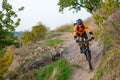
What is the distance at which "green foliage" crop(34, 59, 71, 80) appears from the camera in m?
19.6

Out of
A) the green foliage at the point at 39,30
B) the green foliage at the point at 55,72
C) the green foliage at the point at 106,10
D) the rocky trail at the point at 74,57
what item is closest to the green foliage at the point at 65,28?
the green foliage at the point at 39,30

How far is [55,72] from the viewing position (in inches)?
789

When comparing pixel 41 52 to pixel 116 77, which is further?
pixel 41 52

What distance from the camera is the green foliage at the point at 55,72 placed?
1958 cm

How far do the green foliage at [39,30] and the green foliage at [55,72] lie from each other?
10.0 m

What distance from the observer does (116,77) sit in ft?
48.1

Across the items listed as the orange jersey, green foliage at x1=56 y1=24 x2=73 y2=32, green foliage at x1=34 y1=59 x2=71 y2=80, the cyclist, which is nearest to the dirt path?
green foliage at x1=34 y1=59 x2=71 y2=80

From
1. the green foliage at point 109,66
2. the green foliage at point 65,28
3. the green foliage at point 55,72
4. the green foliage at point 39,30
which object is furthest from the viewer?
the green foliage at point 65,28

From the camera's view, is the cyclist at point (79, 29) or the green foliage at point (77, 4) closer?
the cyclist at point (79, 29)

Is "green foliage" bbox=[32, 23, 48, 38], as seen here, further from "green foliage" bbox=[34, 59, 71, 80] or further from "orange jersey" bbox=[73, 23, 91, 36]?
"orange jersey" bbox=[73, 23, 91, 36]

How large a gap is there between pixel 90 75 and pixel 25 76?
15.4 feet

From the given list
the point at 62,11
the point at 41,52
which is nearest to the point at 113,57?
the point at 41,52

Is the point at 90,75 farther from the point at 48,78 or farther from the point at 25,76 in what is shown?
the point at 25,76

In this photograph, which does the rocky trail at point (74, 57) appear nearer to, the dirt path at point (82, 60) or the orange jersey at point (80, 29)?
the dirt path at point (82, 60)
